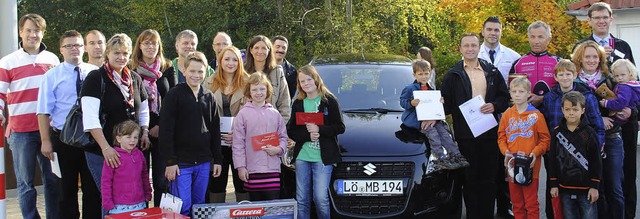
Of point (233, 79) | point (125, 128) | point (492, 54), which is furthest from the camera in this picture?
point (492, 54)

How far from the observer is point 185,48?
7293 millimetres

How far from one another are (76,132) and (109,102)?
34 cm

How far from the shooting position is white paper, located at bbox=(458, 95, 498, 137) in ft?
21.8

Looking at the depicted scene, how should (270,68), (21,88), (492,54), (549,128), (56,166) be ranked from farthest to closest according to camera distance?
(492,54)
(270,68)
(549,128)
(21,88)
(56,166)

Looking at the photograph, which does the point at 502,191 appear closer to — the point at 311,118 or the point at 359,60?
the point at 359,60

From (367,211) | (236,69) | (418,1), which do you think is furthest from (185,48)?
(418,1)

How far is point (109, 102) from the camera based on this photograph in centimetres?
587

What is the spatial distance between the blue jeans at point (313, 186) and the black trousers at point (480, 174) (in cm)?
136

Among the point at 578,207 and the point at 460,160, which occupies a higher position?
the point at 460,160

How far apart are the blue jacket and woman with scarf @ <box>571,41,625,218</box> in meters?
1.45

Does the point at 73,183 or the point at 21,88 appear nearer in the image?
the point at 73,183

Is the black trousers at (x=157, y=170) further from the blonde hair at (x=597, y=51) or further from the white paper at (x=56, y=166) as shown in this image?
the blonde hair at (x=597, y=51)

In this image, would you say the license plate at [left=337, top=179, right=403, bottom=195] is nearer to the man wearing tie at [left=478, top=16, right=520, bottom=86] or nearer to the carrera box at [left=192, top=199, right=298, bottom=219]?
the carrera box at [left=192, top=199, right=298, bottom=219]

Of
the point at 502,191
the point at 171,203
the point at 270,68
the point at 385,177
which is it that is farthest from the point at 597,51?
the point at 171,203
